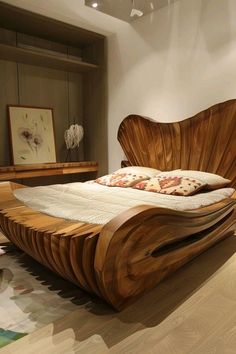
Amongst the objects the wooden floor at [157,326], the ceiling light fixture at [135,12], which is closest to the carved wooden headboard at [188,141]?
the ceiling light fixture at [135,12]

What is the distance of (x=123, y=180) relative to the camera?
268 cm

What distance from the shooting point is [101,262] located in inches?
45.8

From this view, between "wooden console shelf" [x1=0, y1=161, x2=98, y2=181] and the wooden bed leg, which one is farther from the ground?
"wooden console shelf" [x1=0, y1=161, x2=98, y2=181]

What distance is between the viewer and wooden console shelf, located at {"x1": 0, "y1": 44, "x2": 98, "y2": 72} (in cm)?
300

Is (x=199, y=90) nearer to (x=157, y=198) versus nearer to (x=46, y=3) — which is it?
(x=157, y=198)

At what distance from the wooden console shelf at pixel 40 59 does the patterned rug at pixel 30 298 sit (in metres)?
2.23

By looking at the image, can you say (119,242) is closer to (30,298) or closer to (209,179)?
(30,298)

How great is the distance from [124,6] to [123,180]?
1.74 metres

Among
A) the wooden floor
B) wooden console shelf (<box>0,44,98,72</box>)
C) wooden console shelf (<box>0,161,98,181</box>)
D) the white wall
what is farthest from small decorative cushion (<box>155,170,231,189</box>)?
wooden console shelf (<box>0,44,98,72</box>)

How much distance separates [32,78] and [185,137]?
2061mm

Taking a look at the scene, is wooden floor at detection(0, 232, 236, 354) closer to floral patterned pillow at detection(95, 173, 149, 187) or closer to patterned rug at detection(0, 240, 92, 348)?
patterned rug at detection(0, 240, 92, 348)

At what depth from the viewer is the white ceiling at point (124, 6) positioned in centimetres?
265

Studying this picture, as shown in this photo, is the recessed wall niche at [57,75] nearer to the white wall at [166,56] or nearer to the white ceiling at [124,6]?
the white wall at [166,56]

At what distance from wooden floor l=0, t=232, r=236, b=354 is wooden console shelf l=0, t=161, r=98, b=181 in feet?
6.15
